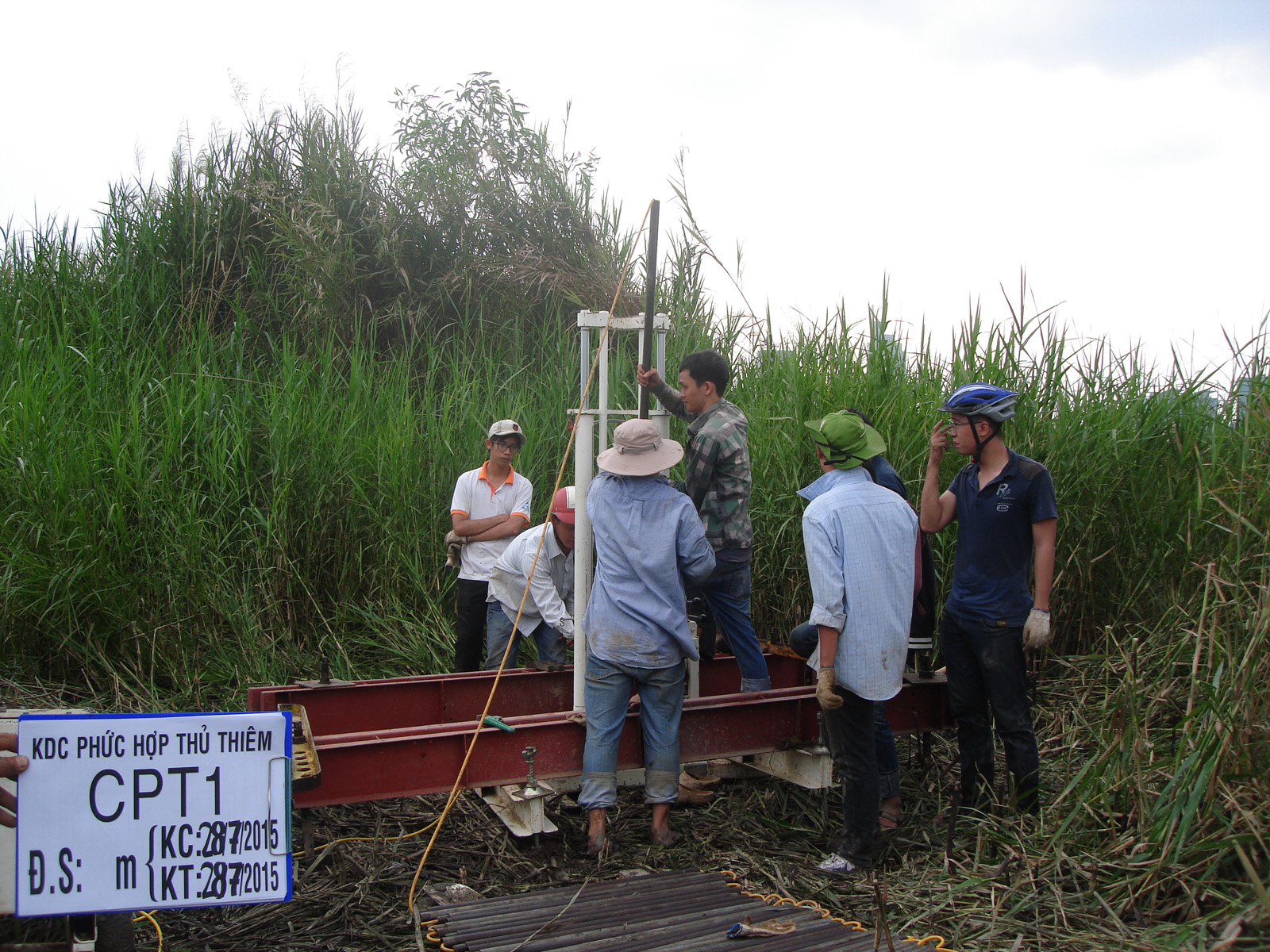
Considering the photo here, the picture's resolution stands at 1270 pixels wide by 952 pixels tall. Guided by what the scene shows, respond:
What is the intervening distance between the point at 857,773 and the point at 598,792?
115cm

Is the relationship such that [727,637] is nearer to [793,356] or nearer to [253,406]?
[793,356]

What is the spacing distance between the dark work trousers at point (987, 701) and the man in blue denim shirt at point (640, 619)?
1.29m

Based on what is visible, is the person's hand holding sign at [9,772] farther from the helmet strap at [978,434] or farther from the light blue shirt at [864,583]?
the helmet strap at [978,434]

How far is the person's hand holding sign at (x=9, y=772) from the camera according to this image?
279cm

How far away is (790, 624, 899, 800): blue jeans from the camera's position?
176 inches

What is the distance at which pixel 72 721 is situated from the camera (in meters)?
2.91

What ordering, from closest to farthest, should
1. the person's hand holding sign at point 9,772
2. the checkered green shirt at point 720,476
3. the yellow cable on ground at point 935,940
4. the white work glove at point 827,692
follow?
the person's hand holding sign at point 9,772
the yellow cable on ground at point 935,940
the white work glove at point 827,692
the checkered green shirt at point 720,476

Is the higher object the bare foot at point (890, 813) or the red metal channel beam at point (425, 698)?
the red metal channel beam at point (425, 698)

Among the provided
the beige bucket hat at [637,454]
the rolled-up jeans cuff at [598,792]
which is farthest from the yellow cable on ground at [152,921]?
the beige bucket hat at [637,454]

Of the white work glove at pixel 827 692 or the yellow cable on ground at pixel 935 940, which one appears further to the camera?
the white work glove at pixel 827 692

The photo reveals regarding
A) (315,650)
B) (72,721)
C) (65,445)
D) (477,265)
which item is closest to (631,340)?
(477,265)

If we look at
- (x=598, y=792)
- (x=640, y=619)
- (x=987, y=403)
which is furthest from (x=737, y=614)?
(x=987, y=403)

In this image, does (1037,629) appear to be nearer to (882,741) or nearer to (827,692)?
(882,741)

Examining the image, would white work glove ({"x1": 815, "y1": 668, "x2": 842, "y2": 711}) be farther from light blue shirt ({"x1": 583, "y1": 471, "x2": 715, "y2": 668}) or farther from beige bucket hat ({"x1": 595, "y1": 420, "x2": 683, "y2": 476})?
beige bucket hat ({"x1": 595, "y1": 420, "x2": 683, "y2": 476})
